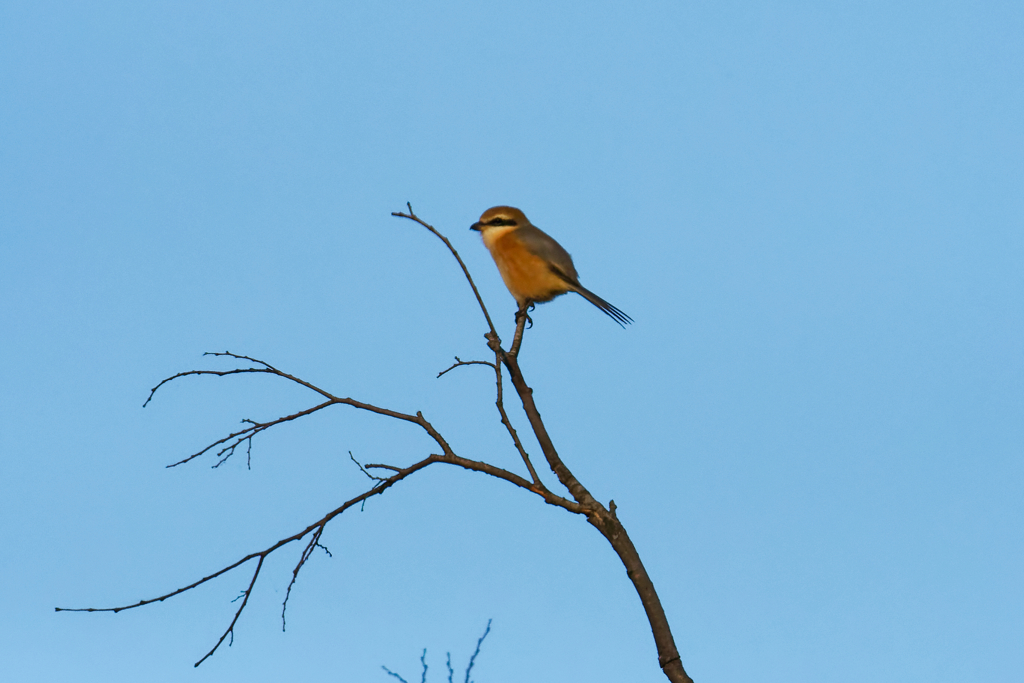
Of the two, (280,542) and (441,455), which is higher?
(441,455)

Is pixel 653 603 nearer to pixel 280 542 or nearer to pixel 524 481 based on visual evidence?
pixel 524 481

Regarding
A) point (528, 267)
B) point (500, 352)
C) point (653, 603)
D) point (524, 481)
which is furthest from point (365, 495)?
point (528, 267)

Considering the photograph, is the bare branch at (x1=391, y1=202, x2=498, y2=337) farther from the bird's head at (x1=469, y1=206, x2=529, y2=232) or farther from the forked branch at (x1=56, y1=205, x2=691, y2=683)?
the bird's head at (x1=469, y1=206, x2=529, y2=232)

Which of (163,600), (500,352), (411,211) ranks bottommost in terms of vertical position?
(163,600)

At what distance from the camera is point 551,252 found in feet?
19.4

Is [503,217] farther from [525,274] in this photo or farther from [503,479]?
[503,479]

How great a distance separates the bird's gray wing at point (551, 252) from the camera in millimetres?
5887

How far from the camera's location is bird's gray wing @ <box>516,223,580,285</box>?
5.89m

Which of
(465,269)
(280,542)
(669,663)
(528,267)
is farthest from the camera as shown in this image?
(528,267)

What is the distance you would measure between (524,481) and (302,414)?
2.75 ft

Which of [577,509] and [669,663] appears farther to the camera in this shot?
[577,509]

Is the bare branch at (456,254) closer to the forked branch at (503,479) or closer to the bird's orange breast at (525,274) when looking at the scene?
the forked branch at (503,479)

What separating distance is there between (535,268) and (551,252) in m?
0.14

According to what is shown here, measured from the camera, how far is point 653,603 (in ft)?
10.0
